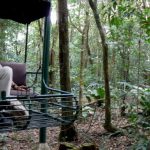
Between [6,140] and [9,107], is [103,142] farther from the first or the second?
[9,107]

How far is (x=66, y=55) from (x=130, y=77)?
18.3 feet

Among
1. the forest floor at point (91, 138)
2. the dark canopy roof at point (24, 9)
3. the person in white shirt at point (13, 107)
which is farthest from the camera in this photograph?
the forest floor at point (91, 138)

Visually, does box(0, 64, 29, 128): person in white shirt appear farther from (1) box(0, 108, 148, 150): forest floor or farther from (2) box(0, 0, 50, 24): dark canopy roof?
(1) box(0, 108, 148, 150): forest floor

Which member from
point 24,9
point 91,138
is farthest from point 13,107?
point 91,138

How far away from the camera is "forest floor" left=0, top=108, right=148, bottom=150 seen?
27.1ft

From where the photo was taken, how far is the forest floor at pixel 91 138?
825 centimetres

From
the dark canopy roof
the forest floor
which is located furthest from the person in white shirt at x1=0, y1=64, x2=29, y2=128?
the forest floor

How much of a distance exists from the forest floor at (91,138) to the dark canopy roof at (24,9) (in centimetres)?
348

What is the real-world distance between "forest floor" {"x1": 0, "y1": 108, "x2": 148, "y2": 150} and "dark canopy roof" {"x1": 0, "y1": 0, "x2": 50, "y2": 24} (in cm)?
348

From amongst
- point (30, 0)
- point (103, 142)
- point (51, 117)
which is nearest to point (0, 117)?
point (51, 117)

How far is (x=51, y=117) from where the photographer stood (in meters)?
4.18

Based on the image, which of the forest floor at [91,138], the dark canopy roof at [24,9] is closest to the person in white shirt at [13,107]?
the dark canopy roof at [24,9]

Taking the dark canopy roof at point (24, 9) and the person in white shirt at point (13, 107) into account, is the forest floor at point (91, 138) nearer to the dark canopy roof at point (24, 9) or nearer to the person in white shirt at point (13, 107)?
the dark canopy roof at point (24, 9)

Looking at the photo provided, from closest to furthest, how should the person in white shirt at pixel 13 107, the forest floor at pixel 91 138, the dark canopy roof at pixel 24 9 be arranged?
the person in white shirt at pixel 13 107 → the dark canopy roof at pixel 24 9 → the forest floor at pixel 91 138
